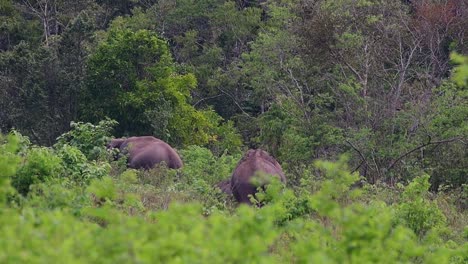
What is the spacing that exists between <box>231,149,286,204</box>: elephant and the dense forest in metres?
0.30

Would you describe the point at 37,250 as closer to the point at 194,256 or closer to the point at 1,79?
the point at 194,256

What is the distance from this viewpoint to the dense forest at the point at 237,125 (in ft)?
19.6

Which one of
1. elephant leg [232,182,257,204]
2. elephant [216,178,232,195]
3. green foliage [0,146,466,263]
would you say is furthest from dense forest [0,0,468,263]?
elephant [216,178,232,195]

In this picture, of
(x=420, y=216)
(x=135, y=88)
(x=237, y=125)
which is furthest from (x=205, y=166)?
(x=237, y=125)

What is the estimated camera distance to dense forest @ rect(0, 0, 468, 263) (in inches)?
235

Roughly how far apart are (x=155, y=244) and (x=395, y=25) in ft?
54.8

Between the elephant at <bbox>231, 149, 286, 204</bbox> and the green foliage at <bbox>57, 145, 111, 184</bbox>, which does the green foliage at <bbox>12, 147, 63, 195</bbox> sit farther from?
the elephant at <bbox>231, 149, 286, 204</bbox>

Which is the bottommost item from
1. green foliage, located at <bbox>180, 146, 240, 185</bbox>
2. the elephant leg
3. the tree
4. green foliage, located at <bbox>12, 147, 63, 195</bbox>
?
the tree

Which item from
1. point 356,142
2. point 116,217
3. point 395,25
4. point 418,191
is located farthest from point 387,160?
point 116,217

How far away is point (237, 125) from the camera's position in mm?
30156

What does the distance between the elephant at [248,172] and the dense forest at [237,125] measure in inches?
11.9

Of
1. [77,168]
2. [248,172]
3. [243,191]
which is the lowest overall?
[243,191]

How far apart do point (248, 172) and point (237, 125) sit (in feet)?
51.5

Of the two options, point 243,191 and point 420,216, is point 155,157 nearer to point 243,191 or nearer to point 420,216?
point 243,191
